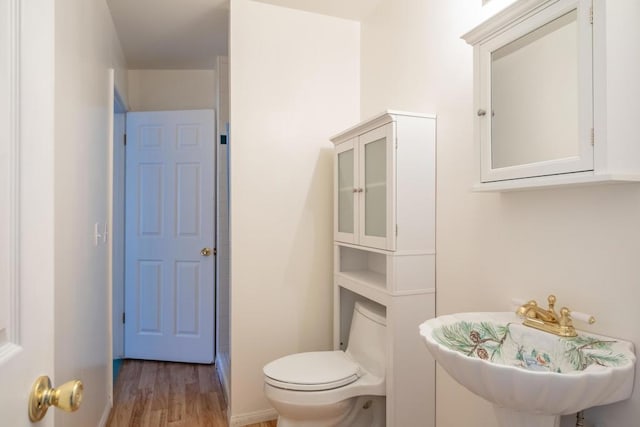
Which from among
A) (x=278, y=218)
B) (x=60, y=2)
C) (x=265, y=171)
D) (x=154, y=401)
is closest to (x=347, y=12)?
(x=265, y=171)

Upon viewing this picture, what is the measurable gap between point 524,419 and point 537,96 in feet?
3.13

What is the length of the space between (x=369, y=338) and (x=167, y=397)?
155cm

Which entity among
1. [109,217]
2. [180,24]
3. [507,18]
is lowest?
[109,217]

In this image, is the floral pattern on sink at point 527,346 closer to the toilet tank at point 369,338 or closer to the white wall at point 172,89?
the toilet tank at point 369,338

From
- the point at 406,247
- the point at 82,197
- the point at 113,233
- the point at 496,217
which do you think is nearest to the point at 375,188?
the point at 406,247

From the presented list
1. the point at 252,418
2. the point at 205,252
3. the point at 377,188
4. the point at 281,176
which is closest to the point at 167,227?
the point at 205,252

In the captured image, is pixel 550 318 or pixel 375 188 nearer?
pixel 550 318

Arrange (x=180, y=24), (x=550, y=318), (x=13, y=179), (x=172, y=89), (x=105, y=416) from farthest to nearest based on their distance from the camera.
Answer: (x=172, y=89) < (x=180, y=24) < (x=105, y=416) < (x=550, y=318) < (x=13, y=179)

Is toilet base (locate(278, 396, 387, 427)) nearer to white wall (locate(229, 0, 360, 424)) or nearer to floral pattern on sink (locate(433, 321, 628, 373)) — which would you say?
white wall (locate(229, 0, 360, 424))

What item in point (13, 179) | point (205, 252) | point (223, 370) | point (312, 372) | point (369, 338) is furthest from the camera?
point (205, 252)

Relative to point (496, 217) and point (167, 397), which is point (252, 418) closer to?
point (167, 397)

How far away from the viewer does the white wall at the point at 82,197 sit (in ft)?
4.80

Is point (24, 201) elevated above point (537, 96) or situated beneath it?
situated beneath

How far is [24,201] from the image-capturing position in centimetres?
55
